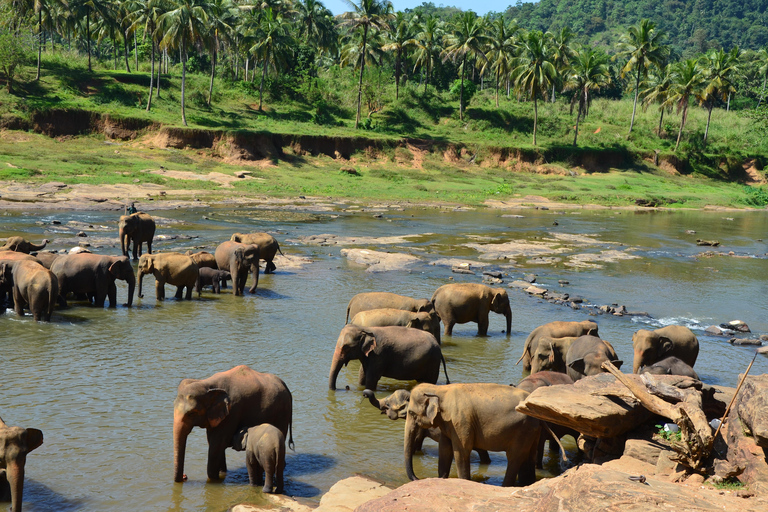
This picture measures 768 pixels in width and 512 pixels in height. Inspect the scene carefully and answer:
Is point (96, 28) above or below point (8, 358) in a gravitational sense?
above

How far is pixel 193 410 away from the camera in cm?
765

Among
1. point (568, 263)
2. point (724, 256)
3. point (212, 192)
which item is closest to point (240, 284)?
point (568, 263)

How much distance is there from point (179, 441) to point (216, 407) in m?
0.54

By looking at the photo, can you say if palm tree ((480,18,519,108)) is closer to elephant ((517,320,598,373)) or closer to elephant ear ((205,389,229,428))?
elephant ((517,320,598,373))

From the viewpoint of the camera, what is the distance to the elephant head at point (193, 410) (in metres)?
7.67

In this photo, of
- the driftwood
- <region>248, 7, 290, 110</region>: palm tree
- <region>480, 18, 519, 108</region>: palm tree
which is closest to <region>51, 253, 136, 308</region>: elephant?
the driftwood

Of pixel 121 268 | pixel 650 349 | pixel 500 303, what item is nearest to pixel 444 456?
pixel 650 349

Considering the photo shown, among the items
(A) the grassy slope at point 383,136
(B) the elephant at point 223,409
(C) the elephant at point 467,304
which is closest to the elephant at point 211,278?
(C) the elephant at point 467,304

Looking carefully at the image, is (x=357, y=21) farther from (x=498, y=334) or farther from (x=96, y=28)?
(x=498, y=334)

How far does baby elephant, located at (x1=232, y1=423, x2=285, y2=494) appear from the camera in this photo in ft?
24.8

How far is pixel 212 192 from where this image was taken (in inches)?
1714

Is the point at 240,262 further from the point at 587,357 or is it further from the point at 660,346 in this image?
the point at 660,346

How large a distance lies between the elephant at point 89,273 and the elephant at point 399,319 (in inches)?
247

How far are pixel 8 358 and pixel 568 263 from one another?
2024 cm
